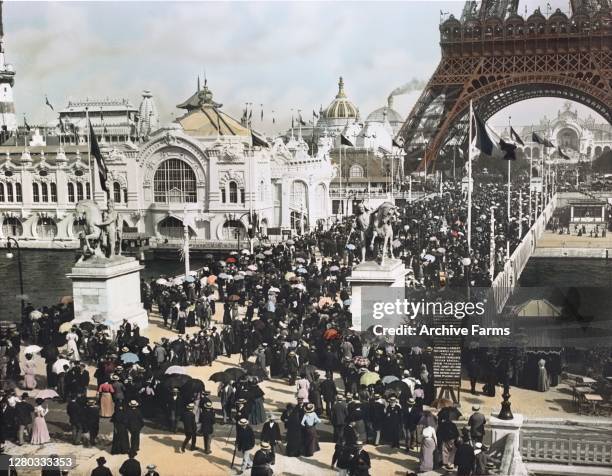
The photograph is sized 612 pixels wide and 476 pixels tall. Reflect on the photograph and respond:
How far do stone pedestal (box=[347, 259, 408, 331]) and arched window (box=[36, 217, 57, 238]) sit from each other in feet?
131

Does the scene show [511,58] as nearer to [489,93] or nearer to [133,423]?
[489,93]

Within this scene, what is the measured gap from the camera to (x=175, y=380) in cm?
1501

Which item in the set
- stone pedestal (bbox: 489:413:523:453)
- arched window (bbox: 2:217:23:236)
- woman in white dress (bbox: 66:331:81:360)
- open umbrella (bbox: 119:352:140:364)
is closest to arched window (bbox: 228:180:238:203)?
arched window (bbox: 2:217:23:236)

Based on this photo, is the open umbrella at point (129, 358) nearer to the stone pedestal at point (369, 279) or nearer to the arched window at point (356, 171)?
the stone pedestal at point (369, 279)

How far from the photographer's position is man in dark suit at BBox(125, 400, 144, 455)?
1377 cm

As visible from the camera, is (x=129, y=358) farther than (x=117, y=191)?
No

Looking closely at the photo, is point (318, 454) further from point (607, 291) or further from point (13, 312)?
point (607, 291)

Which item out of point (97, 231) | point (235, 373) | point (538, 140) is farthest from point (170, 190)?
point (235, 373)

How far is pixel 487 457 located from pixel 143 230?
45996 mm

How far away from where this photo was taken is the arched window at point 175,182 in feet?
181

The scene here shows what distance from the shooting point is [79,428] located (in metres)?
14.5

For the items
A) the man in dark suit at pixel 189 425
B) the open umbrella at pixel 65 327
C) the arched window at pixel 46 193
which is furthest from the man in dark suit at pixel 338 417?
the arched window at pixel 46 193

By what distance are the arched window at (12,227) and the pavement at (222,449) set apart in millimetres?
42004

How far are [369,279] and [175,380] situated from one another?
22.8ft
